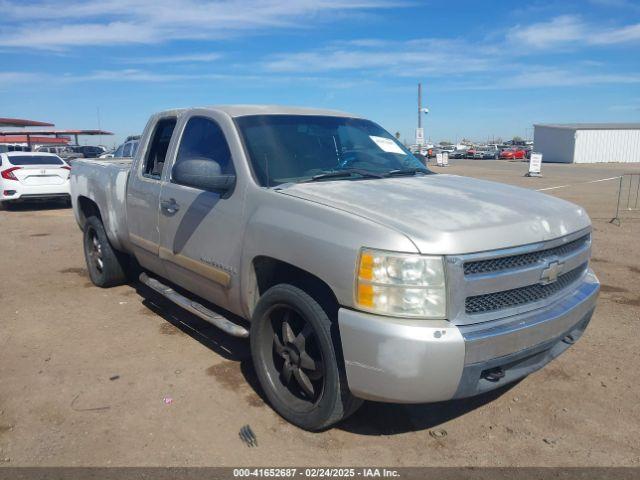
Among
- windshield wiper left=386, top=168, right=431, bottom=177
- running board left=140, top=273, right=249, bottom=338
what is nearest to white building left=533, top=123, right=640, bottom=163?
windshield wiper left=386, top=168, right=431, bottom=177

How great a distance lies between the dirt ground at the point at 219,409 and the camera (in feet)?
10.1

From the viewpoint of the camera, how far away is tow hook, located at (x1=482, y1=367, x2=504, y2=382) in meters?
2.86

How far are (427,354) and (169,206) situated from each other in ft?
8.59

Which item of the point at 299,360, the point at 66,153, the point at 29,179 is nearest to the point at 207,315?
the point at 299,360

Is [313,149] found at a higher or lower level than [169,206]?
higher

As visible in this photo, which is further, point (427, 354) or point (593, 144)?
point (593, 144)

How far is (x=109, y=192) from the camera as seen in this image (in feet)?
18.4

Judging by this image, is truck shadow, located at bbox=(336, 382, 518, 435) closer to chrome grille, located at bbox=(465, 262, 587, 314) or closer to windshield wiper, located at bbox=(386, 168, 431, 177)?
chrome grille, located at bbox=(465, 262, 587, 314)

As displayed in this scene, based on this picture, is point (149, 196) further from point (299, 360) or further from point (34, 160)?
point (34, 160)

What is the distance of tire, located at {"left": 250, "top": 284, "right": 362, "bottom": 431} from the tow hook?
0.71 m

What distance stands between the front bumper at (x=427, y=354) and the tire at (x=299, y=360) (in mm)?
164

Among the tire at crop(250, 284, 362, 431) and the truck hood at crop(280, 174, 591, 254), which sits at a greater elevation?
the truck hood at crop(280, 174, 591, 254)

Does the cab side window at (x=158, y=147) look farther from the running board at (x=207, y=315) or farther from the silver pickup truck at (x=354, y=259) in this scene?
the running board at (x=207, y=315)

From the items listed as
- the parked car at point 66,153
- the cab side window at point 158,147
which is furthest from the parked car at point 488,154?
the cab side window at point 158,147
